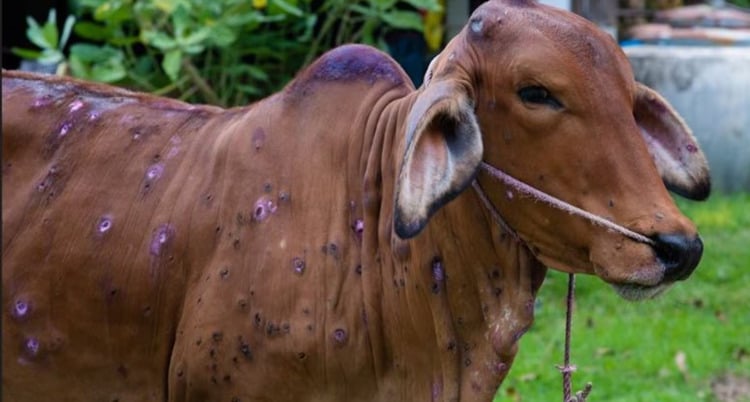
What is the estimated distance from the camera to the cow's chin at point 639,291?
279 cm

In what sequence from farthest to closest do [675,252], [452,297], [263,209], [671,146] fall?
1. [671,146]
2. [263,209]
3. [452,297]
4. [675,252]

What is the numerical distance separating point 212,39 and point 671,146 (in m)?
3.65

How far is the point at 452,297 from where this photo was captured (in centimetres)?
302

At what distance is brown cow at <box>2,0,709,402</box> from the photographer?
111 inches

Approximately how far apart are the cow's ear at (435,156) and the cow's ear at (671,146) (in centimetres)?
55

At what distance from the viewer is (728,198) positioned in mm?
8836

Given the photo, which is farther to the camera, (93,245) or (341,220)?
(93,245)

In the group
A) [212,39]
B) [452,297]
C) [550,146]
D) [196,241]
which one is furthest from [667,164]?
[212,39]

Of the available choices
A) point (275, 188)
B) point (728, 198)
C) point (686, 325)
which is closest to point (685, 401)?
point (686, 325)

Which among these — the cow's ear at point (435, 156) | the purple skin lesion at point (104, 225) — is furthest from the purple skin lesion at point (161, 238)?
the cow's ear at point (435, 156)

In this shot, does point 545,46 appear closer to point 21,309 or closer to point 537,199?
point 537,199

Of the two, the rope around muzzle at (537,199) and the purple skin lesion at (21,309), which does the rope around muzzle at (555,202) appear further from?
the purple skin lesion at (21,309)

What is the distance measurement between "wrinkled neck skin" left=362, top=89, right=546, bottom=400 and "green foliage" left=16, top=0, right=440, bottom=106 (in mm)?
3487

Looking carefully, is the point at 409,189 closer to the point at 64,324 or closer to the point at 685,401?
the point at 64,324
